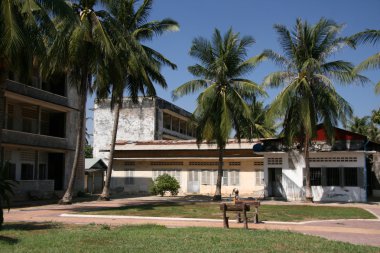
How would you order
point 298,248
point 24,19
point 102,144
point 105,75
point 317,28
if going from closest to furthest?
point 298,248 < point 24,19 < point 105,75 < point 317,28 < point 102,144

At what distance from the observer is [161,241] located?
33.9ft

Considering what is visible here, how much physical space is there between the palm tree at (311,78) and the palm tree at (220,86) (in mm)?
1759

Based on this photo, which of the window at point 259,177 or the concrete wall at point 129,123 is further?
the concrete wall at point 129,123

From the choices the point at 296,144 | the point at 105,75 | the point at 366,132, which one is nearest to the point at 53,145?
the point at 105,75

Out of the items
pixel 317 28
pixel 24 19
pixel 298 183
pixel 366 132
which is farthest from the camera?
pixel 366 132

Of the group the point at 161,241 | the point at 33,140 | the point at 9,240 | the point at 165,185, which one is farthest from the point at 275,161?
the point at 9,240

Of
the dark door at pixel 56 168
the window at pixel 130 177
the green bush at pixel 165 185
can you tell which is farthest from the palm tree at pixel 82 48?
the window at pixel 130 177

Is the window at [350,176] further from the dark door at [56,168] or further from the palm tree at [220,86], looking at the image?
the dark door at [56,168]

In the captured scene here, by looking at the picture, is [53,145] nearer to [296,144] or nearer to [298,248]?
[296,144]

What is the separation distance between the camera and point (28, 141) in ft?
93.3

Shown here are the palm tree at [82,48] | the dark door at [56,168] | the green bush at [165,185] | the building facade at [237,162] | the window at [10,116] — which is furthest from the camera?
the green bush at [165,185]

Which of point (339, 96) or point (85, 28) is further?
point (339, 96)

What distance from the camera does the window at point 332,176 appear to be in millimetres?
29492

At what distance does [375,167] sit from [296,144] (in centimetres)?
921
